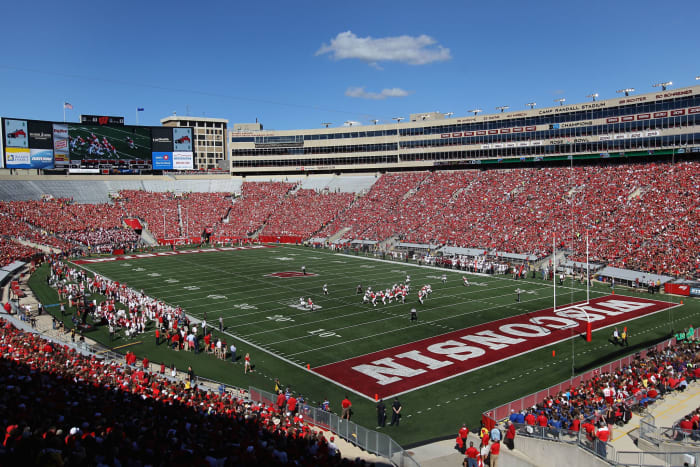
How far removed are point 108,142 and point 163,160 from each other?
684cm

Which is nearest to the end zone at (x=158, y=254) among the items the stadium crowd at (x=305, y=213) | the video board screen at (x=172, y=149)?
the stadium crowd at (x=305, y=213)

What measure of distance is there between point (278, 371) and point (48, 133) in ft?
183

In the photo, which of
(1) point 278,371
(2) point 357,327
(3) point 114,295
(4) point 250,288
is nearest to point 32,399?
(1) point 278,371

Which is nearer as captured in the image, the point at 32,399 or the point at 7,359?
the point at 32,399

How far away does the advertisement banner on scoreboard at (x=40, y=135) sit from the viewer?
59875 mm

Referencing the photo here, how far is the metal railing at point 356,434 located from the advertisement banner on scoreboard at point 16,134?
57.7 meters

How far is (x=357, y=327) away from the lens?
24.9 meters

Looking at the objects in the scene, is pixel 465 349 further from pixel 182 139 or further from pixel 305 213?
pixel 182 139

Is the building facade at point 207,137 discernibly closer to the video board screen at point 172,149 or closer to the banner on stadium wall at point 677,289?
the video board screen at point 172,149

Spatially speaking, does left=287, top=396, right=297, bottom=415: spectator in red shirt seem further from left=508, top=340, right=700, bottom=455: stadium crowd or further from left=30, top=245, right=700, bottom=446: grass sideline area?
left=508, top=340, right=700, bottom=455: stadium crowd

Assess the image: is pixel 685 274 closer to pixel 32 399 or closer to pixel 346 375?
pixel 346 375

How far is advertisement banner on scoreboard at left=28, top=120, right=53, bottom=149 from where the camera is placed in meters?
59.9

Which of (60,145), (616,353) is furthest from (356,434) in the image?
(60,145)

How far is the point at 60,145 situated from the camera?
61.8 m
